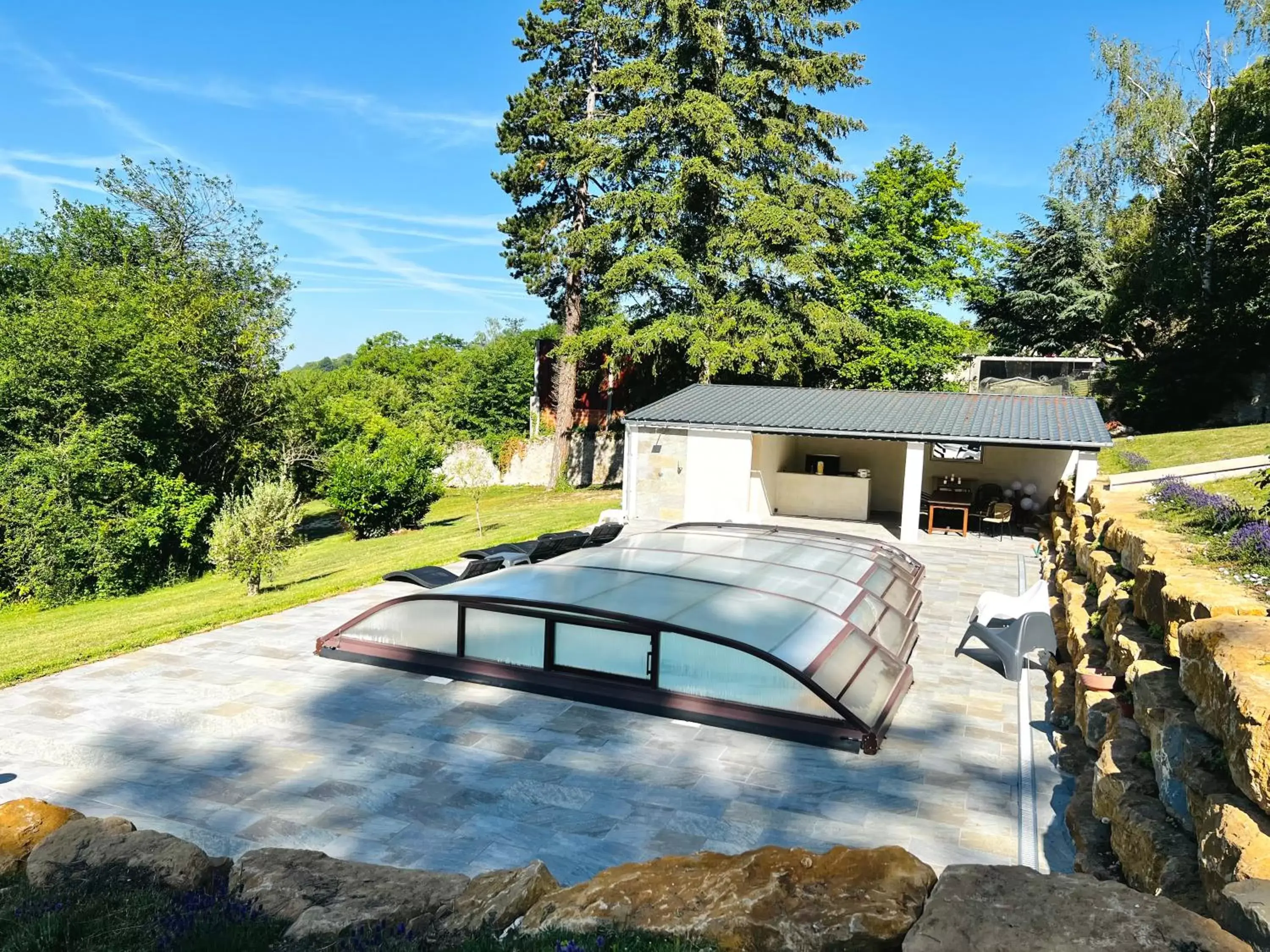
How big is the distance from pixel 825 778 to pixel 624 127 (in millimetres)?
21648

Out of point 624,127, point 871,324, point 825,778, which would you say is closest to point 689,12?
point 624,127

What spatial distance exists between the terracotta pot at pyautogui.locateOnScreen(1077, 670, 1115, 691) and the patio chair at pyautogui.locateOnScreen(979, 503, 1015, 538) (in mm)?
11600

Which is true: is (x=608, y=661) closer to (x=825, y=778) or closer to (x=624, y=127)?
(x=825, y=778)

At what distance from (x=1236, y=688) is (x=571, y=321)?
25.9 m

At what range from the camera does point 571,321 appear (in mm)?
27578

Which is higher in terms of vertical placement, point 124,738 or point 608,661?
point 608,661

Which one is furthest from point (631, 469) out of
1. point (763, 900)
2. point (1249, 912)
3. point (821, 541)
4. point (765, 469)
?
point (1249, 912)

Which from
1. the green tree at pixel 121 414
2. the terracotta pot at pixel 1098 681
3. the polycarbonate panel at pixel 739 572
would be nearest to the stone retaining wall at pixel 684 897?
the terracotta pot at pixel 1098 681

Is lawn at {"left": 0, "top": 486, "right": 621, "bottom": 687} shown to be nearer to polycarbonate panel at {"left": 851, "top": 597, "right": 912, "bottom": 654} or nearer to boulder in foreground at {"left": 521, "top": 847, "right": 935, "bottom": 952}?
boulder in foreground at {"left": 521, "top": 847, "right": 935, "bottom": 952}

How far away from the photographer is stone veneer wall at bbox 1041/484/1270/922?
2.68 m

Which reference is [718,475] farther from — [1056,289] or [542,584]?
[1056,289]

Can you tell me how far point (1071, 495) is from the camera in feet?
47.9

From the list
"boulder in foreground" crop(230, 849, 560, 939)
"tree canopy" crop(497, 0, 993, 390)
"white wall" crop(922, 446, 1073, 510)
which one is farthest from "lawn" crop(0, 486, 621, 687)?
"white wall" crop(922, 446, 1073, 510)

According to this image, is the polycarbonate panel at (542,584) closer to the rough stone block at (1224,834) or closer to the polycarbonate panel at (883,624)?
the polycarbonate panel at (883,624)
